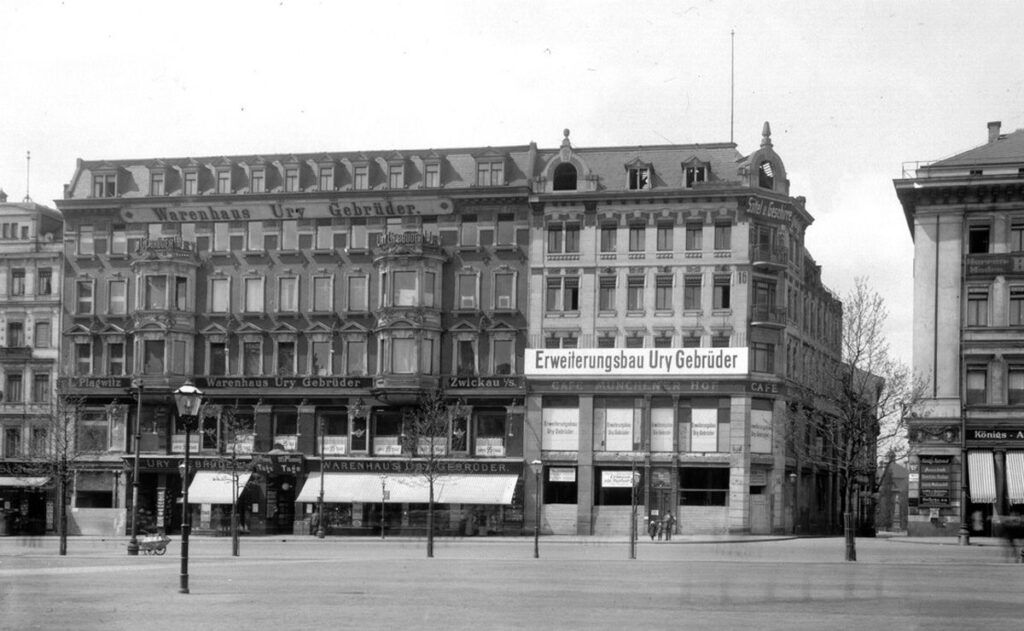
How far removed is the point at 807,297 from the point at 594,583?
5529 centimetres

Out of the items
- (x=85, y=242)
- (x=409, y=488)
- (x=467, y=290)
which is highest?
(x=85, y=242)

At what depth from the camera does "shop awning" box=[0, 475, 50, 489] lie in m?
87.2

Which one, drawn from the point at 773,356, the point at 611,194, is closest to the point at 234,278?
the point at 611,194

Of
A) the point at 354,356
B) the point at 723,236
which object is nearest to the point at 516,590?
the point at 723,236

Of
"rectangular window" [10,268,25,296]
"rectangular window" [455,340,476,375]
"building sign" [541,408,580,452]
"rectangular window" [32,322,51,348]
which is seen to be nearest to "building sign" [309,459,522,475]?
"building sign" [541,408,580,452]

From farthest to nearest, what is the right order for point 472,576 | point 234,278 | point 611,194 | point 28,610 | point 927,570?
point 234,278, point 611,194, point 927,570, point 472,576, point 28,610

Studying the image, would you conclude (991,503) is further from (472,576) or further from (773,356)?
(472,576)

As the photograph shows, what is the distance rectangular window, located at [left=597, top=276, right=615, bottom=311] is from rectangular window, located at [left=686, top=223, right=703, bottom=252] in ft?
15.3

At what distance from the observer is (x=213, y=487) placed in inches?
3346

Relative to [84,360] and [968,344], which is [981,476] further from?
[84,360]

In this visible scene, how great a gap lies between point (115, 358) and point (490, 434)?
22803 mm

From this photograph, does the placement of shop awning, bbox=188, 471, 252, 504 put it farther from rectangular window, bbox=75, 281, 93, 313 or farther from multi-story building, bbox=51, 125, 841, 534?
rectangular window, bbox=75, 281, 93, 313

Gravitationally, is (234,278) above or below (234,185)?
below

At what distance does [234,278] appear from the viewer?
289 ft
